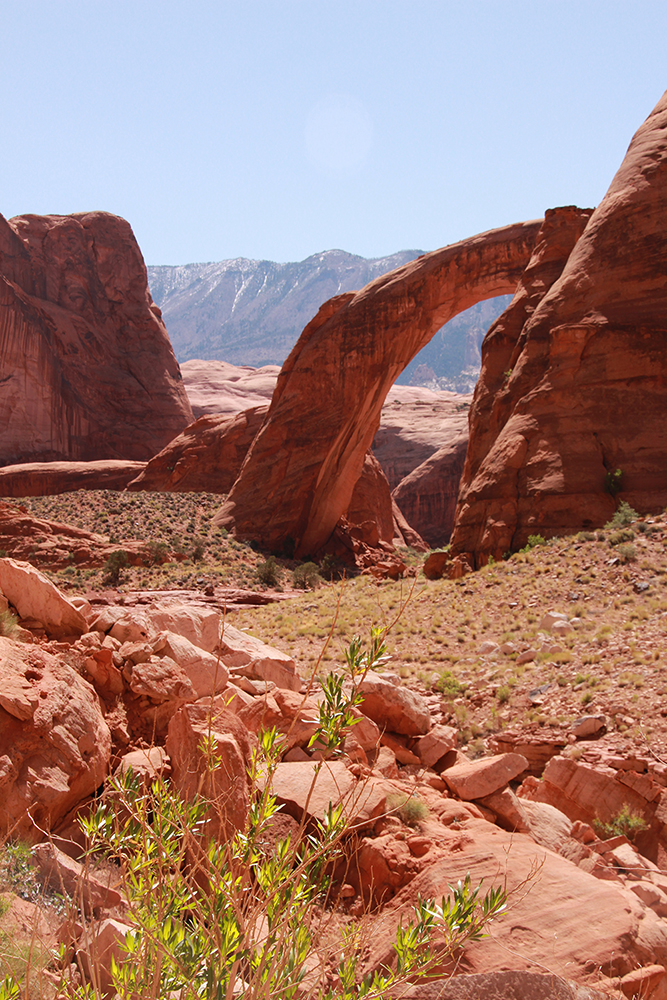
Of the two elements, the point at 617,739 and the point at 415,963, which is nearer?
the point at 415,963

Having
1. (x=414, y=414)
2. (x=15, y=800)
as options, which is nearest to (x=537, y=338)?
(x=15, y=800)

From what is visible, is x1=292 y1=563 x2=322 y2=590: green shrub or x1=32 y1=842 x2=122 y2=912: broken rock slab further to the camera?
x1=292 y1=563 x2=322 y2=590: green shrub

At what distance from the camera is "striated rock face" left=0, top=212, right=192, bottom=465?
40094 mm

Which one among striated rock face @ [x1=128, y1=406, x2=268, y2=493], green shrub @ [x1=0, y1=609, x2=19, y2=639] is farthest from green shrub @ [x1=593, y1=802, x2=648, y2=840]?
striated rock face @ [x1=128, y1=406, x2=268, y2=493]

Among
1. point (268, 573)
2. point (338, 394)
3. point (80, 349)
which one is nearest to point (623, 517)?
point (268, 573)

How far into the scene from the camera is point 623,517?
551 inches

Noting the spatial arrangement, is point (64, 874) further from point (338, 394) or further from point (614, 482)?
point (338, 394)

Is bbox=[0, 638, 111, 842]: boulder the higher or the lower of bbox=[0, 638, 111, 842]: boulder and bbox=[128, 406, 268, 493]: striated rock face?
the higher

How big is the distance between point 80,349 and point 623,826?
145 feet

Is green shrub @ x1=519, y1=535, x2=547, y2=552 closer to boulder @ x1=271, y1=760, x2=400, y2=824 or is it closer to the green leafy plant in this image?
the green leafy plant

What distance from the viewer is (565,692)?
8523 mm

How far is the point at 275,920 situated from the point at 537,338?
17.4 m

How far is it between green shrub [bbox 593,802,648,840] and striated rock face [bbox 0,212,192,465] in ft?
130

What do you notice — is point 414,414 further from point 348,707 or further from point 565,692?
point 348,707
